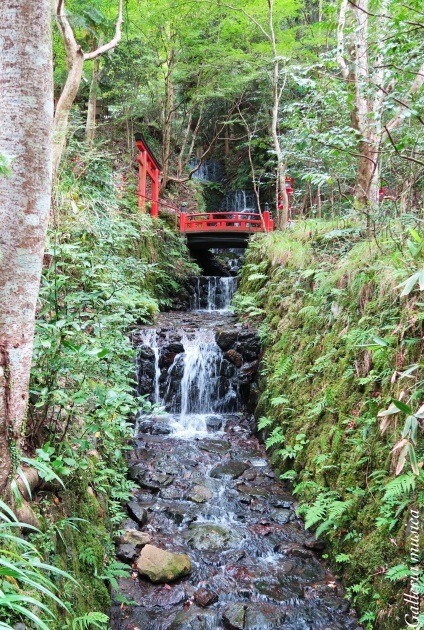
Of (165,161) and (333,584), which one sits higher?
(165,161)

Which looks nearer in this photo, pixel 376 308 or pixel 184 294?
pixel 376 308

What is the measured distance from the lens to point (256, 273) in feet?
37.2

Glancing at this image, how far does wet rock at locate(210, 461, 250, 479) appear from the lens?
20.9 feet

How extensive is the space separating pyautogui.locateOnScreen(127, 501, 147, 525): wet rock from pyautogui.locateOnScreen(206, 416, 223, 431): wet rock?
311 cm

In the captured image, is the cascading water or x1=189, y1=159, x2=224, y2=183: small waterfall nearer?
the cascading water

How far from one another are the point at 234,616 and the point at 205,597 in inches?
13.0

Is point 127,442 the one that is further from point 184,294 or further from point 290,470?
point 184,294

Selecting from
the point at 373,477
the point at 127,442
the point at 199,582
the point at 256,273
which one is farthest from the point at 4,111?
the point at 256,273

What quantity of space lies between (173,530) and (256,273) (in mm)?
7538

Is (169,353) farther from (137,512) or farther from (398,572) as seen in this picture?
(398,572)

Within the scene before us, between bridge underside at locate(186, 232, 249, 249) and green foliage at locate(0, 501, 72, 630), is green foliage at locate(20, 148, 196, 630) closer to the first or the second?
green foliage at locate(0, 501, 72, 630)

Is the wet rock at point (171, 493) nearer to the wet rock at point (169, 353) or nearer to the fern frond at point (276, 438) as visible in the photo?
the fern frond at point (276, 438)

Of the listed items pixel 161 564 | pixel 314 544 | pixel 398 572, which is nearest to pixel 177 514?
pixel 161 564

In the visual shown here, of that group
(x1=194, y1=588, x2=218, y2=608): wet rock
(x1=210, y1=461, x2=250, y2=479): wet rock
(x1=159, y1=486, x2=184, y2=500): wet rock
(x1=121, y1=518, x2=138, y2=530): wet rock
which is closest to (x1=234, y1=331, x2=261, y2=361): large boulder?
(x1=210, y1=461, x2=250, y2=479): wet rock
